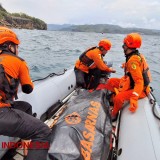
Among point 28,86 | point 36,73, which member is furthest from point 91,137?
point 36,73

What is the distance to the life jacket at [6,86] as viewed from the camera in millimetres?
1748

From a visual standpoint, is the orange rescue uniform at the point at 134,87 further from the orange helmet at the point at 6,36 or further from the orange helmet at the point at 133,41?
the orange helmet at the point at 6,36

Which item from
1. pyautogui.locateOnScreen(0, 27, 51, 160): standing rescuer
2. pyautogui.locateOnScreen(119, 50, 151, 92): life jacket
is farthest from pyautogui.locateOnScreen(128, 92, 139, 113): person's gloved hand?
pyautogui.locateOnScreen(0, 27, 51, 160): standing rescuer

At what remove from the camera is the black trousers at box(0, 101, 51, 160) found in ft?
5.64

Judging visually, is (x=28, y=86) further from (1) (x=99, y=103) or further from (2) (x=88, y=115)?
(1) (x=99, y=103)

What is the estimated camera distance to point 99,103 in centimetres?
254

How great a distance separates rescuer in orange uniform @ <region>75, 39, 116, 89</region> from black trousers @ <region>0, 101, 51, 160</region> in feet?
7.68

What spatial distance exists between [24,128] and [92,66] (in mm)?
2613

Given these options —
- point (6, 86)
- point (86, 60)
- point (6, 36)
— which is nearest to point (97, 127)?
point (6, 86)

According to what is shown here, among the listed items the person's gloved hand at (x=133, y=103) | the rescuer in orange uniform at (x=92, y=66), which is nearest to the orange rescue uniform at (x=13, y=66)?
the person's gloved hand at (x=133, y=103)

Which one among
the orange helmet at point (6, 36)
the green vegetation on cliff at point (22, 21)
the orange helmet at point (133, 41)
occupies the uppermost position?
the orange helmet at point (6, 36)

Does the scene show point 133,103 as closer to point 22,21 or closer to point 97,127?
point 97,127

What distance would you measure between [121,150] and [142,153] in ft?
0.79

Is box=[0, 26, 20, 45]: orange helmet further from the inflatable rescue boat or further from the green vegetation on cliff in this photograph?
the green vegetation on cliff
